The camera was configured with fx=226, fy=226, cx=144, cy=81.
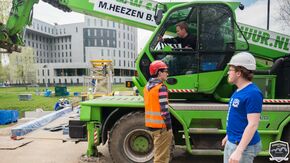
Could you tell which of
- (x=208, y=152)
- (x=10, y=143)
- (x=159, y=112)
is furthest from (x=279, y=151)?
(x=10, y=143)

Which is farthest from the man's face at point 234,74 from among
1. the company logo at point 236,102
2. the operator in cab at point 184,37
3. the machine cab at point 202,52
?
the operator in cab at point 184,37

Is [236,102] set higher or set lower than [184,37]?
lower

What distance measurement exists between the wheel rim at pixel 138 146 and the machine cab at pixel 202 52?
1.07m

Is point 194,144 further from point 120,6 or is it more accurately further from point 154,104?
point 120,6

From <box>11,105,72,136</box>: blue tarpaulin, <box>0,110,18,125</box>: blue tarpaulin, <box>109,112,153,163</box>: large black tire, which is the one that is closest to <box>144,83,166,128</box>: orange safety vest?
<box>109,112,153,163</box>: large black tire

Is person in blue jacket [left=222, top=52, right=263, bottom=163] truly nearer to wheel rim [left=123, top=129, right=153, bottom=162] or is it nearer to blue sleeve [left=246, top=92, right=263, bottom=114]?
blue sleeve [left=246, top=92, right=263, bottom=114]

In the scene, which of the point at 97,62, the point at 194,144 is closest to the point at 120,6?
the point at 194,144

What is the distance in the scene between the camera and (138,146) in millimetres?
4578

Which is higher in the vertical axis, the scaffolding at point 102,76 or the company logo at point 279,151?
the scaffolding at point 102,76

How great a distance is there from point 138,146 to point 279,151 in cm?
264

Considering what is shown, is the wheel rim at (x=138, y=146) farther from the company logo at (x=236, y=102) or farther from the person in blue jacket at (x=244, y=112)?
the company logo at (x=236, y=102)

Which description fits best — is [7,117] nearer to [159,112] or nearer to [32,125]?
[32,125]

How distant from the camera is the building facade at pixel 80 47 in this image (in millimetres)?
71125

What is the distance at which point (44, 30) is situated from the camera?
86.4 m
